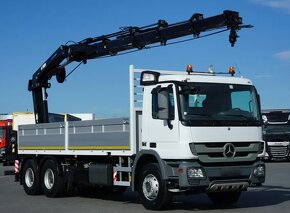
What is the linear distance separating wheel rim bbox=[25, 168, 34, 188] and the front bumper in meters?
6.46

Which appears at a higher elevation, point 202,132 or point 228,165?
point 202,132

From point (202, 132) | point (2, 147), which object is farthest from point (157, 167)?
point (2, 147)

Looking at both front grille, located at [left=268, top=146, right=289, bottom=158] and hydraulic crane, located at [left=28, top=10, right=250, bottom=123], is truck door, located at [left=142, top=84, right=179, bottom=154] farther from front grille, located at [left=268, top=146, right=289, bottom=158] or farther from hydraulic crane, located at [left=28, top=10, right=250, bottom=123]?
front grille, located at [left=268, top=146, right=289, bottom=158]

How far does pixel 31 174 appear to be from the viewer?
15984 millimetres

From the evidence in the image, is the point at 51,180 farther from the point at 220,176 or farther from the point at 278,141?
the point at 278,141

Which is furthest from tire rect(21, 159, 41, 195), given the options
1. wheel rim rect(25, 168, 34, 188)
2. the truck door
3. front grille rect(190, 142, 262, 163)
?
front grille rect(190, 142, 262, 163)

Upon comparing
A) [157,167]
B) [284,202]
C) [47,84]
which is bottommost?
[284,202]

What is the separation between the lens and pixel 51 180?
49.4ft

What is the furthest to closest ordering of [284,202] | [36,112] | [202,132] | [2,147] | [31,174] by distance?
[2,147] → [36,112] → [31,174] → [284,202] → [202,132]

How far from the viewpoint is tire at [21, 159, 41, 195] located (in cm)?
1560

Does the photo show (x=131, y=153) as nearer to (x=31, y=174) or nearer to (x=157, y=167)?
(x=157, y=167)

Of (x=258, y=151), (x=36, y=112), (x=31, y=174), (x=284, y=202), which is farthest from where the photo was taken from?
(x=36, y=112)

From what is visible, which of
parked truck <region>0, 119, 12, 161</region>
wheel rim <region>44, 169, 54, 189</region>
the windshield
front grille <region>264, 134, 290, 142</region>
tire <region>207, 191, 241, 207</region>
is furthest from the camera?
parked truck <region>0, 119, 12, 161</region>

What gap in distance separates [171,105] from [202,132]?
84 centimetres
